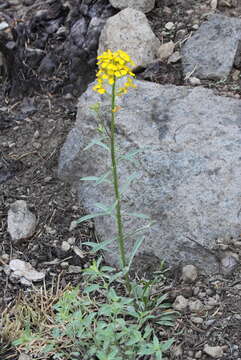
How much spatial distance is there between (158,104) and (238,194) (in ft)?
2.63

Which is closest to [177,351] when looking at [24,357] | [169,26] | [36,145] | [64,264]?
[24,357]

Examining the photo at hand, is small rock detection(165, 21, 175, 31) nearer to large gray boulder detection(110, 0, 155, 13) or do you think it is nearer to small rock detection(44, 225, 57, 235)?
large gray boulder detection(110, 0, 155, 13)

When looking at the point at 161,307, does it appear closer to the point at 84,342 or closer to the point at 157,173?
the point at 84,342

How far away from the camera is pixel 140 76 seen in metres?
3.66

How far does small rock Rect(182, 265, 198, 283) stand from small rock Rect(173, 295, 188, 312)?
0.36 ft

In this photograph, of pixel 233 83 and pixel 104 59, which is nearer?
pixel 104 59

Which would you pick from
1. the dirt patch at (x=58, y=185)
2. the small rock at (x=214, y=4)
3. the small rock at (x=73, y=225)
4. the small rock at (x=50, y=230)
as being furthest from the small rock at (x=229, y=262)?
the small rock at (x=214, y=4)

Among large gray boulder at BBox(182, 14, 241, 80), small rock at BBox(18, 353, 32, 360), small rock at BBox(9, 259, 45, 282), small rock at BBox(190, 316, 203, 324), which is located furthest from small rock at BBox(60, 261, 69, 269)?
large gray boulder at BBox(182, 14, 241, 80)

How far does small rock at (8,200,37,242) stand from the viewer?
3201 millimetres

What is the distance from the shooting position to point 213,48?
3609mm

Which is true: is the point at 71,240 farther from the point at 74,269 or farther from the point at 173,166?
the point at 173,166

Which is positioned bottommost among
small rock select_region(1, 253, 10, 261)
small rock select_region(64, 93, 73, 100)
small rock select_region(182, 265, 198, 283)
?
small rock select_region(1, 253, 10, 261)

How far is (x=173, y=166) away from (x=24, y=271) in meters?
1.03

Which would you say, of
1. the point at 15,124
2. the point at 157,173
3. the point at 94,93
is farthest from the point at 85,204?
the point at 15,124
